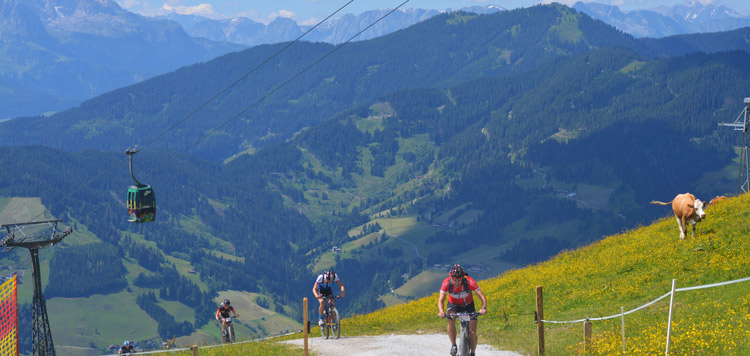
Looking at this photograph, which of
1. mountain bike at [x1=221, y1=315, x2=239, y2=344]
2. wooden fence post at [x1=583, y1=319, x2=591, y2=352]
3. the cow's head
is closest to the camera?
wooden fence post at [x1=583, y1=319, x2=591, y2=352]

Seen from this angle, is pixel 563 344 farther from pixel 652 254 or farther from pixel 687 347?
pixel 652 254

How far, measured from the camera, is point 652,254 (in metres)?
37.4

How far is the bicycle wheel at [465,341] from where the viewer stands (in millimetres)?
21781

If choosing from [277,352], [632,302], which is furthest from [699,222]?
[277,352]

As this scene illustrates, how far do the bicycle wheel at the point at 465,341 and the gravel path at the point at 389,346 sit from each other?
4547mm

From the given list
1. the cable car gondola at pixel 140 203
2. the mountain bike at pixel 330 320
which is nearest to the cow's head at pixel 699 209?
the mountain bike at pixel 330 320

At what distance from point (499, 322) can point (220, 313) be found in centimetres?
1492

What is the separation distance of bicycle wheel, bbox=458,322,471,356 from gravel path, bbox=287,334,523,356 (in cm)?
455

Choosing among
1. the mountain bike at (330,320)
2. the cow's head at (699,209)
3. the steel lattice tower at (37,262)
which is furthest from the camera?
the steel lattice tower at (37,262)

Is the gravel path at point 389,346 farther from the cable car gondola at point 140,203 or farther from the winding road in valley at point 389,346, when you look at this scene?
the cable car gondola at point 140,203

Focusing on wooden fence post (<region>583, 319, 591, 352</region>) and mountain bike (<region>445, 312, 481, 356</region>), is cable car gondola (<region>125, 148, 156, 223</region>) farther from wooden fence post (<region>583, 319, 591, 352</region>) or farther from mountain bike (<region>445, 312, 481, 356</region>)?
wooden fence post (<region>583, 319, 591, 352</region>)

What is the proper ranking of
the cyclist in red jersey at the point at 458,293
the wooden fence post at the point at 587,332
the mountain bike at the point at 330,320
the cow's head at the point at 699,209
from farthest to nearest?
the cow's head at the point at 699,209 < the mountain bike at the point at 330,320 < the wooden fence post at the point at 587,332 < the cyclist in red jersey at the point at 458,293

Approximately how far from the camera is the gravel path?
26812 mm

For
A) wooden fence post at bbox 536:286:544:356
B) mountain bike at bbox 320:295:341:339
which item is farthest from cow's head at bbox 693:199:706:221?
mountain bike at bbox 320:295:341:339
